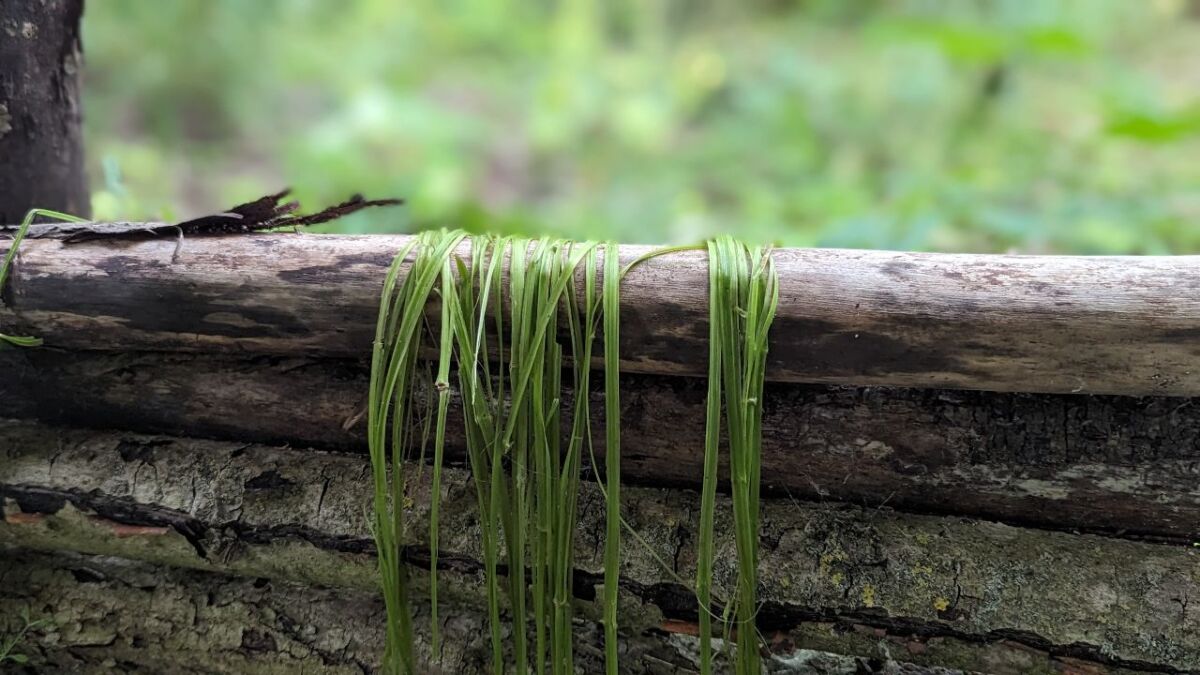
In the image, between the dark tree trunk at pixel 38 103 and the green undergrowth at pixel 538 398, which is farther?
the dark tree trunk at pixel 38 103

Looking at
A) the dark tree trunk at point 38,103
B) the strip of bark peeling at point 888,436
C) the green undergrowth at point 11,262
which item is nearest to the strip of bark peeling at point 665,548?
the strip of bark peeling at point 888,436

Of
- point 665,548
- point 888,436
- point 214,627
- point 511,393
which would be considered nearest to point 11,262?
point 214,627

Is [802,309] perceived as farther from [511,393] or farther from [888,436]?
[511,393]

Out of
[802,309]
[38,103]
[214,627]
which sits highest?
[38,103]

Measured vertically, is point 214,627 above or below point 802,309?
below

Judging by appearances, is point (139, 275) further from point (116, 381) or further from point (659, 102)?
point (659, 102)

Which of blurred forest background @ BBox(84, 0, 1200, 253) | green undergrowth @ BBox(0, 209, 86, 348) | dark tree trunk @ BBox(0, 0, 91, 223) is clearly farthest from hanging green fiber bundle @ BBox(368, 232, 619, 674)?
blurred forest background @ BBox(84, 0, 1200, 253)

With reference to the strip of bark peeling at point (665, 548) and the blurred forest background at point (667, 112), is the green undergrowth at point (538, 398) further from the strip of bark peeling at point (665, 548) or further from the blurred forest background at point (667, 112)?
the blurred forest background at point (667, 112)
